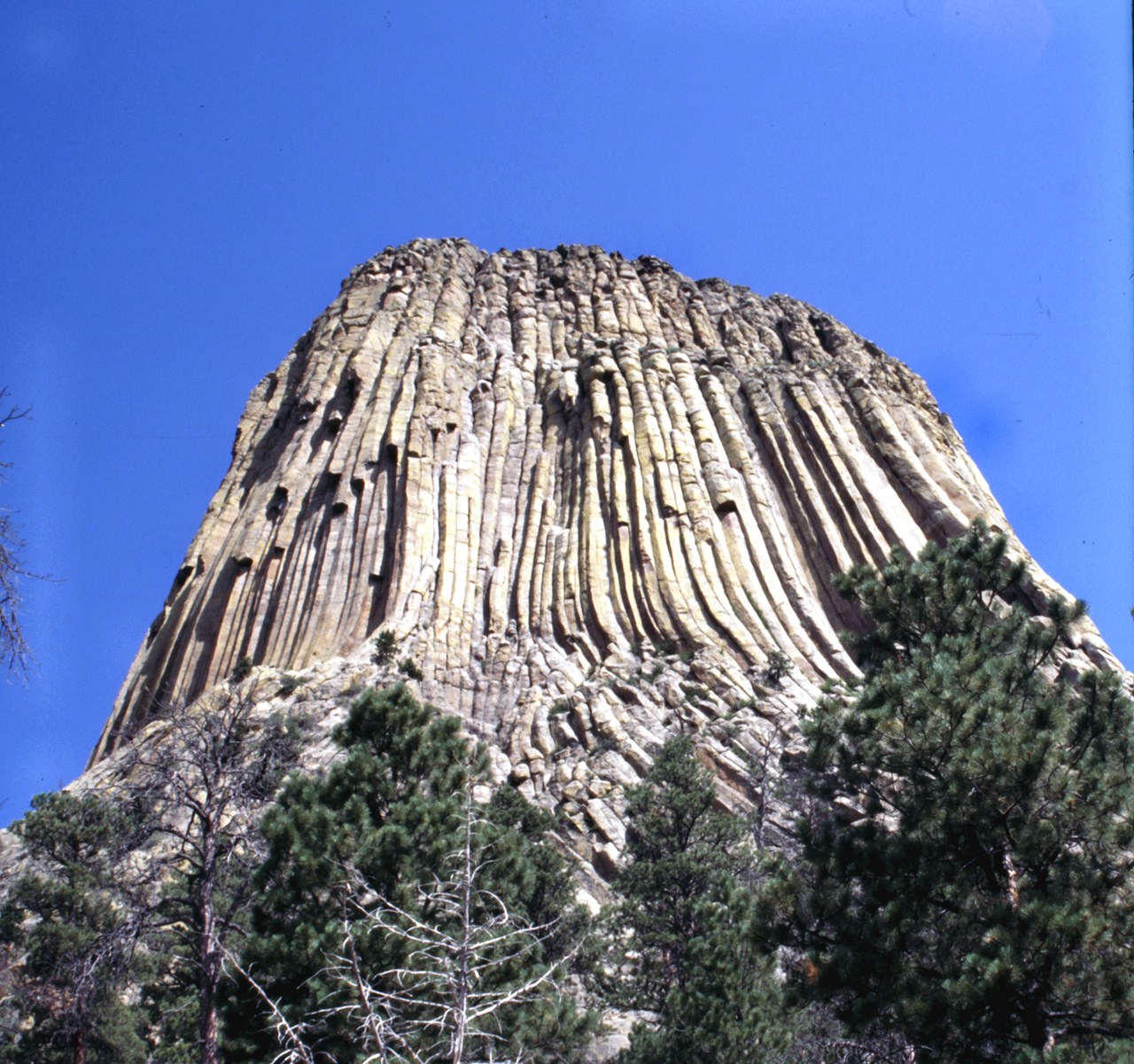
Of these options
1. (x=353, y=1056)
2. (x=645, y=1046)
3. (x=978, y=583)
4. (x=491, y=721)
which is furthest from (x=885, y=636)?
(x=491, y=721)

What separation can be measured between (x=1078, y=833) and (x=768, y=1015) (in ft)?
22.8

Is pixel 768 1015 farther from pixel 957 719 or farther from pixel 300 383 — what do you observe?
pixel 300 383

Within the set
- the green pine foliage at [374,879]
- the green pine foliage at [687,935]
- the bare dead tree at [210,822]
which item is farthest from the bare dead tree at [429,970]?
the green pine foliage at [687,935]

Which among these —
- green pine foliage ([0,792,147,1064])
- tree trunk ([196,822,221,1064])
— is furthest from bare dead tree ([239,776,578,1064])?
green pine foliage ([0,792,147,1064])

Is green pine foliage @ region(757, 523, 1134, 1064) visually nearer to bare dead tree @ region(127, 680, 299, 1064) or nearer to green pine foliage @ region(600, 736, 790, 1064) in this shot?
green pine foliage @ region(600, 736, 790, 1064)

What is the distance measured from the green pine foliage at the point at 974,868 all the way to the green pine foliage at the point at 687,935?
135cm

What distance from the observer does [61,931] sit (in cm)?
1717

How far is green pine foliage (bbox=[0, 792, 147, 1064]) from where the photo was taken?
16031 mm

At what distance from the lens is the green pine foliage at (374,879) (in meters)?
12.1

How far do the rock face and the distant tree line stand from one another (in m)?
10.2

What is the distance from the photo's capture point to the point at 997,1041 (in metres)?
9.50

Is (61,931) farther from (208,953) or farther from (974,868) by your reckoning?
(974,868)

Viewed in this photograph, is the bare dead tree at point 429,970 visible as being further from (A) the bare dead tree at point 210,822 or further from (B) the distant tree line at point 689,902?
(A) the bare dead tree at point 210,822

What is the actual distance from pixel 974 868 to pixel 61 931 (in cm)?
1507
